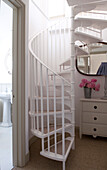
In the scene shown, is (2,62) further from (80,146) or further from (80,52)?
(80,146)

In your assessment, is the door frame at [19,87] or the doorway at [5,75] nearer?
the door frame at [19,87]

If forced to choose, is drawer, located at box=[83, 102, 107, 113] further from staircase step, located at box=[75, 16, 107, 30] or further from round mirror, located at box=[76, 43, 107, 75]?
staircase step, located at box=[75, 16, 107, 30]

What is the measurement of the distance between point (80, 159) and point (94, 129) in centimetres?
79

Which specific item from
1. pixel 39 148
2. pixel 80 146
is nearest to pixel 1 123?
pixel 39 148

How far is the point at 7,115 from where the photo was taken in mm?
3385

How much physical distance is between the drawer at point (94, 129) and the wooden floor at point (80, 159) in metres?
0.16

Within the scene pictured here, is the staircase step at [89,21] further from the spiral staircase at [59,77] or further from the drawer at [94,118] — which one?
the drawer at [94,118]

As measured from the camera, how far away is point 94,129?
8.34 feet

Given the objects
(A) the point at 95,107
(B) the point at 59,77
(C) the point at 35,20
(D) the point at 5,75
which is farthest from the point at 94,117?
(D) the point at 5,75

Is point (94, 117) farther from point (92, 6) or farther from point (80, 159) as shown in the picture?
point (92, 6)

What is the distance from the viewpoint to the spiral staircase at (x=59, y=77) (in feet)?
5.59

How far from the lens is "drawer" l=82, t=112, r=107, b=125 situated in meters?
2.48

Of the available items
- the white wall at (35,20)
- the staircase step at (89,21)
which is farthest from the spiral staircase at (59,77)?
the white wall at (35,20)

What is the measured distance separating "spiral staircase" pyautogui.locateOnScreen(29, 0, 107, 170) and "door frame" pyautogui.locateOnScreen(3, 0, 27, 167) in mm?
163
